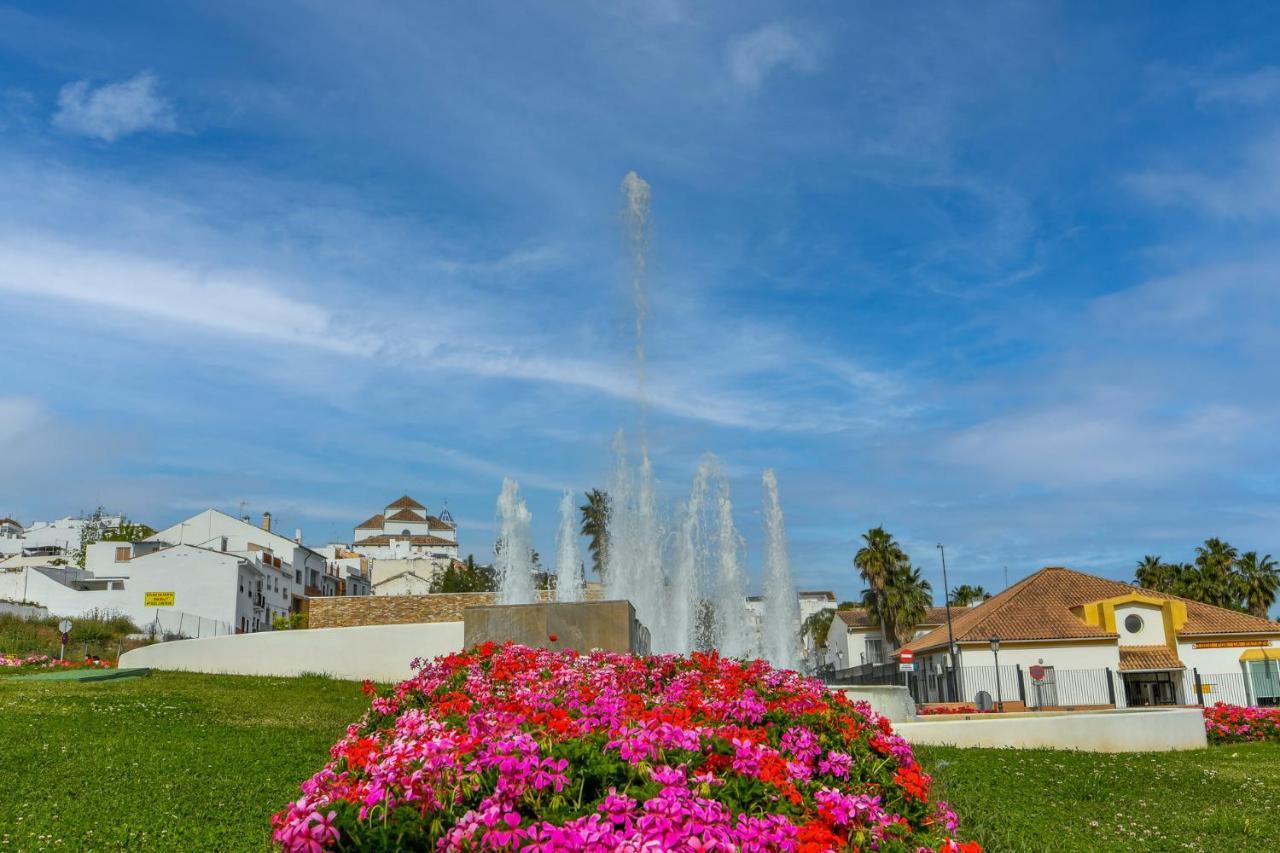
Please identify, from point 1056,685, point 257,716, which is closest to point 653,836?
point 257,716

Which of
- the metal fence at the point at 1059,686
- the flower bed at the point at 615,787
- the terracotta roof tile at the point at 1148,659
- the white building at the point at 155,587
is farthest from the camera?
the white building at the point at 155,587

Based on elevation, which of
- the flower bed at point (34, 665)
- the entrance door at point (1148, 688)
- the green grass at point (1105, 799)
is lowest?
the entrance door at point (1148, 688)

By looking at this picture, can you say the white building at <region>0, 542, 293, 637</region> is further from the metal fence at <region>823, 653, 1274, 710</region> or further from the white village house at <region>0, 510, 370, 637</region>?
the metal fence at <region>823, 653, 1274, 710</region>

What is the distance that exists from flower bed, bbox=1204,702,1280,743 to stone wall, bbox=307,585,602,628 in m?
18.6

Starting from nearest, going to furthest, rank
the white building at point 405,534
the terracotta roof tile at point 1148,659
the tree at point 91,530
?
the terracotta roof tile at point 1148,659 < the tree at point 91,530 < the white building at point 405,534

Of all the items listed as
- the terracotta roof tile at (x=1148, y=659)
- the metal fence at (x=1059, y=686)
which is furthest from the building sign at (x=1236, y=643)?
the terracotta roof tile at (x=1148, y=659)

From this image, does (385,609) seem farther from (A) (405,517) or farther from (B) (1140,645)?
(A) (405,517)

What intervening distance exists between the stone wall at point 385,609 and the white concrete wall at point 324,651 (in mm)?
8554

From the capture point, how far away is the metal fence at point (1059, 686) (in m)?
32.4

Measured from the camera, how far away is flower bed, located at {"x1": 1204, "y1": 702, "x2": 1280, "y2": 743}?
780 inches

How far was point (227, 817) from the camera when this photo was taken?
27.3 feet

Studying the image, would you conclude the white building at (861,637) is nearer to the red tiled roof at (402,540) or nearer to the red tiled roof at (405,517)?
the red tiled roof at (402,540)

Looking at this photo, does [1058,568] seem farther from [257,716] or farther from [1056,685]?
[257,716]

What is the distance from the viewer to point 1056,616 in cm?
4109
